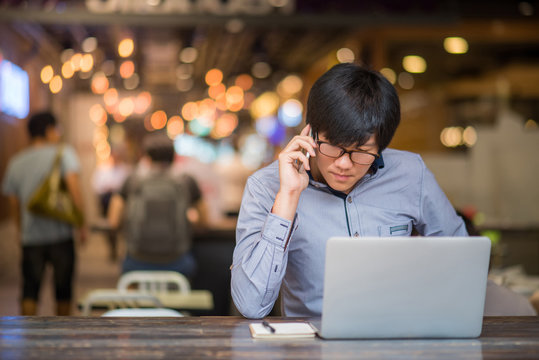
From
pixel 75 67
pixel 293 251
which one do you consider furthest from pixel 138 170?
pixel 75 67

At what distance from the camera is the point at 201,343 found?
1609mm

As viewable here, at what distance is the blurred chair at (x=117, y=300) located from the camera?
9.96 ft

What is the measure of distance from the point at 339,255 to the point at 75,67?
995 centimetres

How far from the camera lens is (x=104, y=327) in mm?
1783

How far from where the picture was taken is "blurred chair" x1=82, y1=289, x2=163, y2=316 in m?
3.04

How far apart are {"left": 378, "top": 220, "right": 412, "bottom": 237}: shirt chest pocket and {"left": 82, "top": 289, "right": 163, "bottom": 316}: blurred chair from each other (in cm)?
137

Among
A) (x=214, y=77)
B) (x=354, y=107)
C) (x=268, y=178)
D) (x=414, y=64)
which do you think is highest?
(x=214, y=77)

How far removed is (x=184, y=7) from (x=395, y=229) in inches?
187

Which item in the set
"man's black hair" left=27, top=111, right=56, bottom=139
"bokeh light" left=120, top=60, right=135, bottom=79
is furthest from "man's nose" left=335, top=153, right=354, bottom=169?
"bokeh light" left=120, top=60, right=135, bottom=79

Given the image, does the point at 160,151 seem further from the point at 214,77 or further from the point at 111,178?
the point at 214,77

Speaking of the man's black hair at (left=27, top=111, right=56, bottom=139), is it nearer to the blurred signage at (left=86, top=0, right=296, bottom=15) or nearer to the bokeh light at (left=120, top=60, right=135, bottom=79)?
the blurred signage at (left=86, top=0, right=296, bottom=15)

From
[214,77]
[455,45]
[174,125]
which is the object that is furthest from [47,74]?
[174,125]

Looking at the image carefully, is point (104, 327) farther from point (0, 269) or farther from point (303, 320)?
point (0, 269)

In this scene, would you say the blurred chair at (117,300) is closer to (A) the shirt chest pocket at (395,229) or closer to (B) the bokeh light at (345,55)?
(A) the shirt chest pocket at (395,229)
